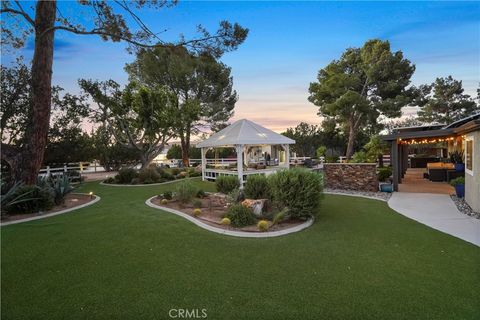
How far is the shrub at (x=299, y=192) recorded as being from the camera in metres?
6.70

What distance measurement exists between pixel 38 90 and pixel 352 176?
13.1 meters

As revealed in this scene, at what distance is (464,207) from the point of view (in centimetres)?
789

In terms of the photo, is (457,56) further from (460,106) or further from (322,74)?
(460,106)

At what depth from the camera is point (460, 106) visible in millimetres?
30062

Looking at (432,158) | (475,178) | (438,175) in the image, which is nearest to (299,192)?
(475,178)

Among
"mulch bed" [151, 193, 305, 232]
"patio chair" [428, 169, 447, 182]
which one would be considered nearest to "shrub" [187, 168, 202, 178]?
"mulch bed" [151, 193, 305, 232]

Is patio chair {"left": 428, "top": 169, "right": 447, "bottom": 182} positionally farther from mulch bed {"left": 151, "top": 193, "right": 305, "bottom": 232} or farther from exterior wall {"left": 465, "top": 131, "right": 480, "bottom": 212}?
mulch bed {"left": 151, "top": 193, "right": 305, "bottom": 232}

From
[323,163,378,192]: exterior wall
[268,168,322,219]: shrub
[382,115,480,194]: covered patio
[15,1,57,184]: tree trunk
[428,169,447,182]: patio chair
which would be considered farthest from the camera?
[428,169,447,182]: patio chair

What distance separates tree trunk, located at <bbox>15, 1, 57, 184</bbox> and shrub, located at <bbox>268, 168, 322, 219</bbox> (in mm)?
8752

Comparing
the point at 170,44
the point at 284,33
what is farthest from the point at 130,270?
the point at 284,33

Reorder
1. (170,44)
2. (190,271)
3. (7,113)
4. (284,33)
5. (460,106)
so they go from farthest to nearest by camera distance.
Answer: (460,106), (7,113), (284,33), (170,44), (190,271)

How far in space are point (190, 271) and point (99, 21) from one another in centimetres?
874

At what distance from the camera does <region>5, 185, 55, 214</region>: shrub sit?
7855 millimetres

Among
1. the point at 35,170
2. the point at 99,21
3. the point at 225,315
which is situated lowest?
the point at 225,315
